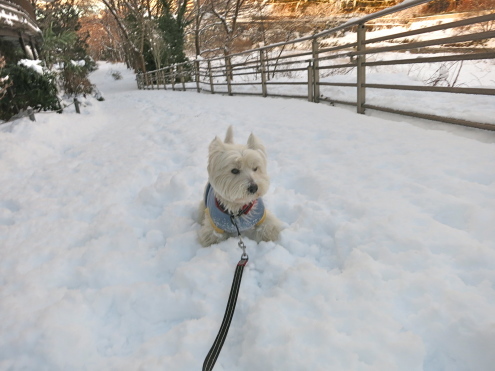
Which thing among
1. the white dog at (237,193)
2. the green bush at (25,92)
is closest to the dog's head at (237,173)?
the white dog at (237,193)

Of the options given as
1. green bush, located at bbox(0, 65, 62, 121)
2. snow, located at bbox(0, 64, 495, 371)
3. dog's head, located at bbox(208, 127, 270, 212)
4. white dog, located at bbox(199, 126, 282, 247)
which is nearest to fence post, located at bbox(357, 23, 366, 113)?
snow, located at bbox(0, 64, 495, 371)

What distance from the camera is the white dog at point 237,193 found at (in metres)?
2.28

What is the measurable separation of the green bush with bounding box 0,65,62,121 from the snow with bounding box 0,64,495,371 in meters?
3.78

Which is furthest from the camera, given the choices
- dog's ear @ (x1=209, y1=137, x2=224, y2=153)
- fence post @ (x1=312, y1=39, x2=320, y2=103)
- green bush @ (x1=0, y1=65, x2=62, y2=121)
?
fence post @ (x1=312, y1=39, x2=320, y2=103)

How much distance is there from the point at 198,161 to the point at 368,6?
2059 cm

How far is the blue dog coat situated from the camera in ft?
7.98

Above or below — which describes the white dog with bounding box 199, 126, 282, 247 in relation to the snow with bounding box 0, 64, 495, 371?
above

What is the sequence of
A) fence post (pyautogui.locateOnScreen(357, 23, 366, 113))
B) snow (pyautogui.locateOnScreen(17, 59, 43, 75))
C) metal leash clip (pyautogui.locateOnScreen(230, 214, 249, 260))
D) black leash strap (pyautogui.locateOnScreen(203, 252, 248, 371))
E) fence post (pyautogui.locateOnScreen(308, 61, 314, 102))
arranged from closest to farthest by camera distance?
black leash strap (pyautogui.locateOnScreen(203, 252, 248, 371))
metal leash clip (pyautogui.locateOnScreen(230, 214, 249, 260))
fence post (pyautogui.locateOnScreen(357, 23, 366, 113))
snow (pyautogui.locateOnScreen(17, 59, 43, 75))
fence post (pyautogui.locateOnScreen(308, 61, 314, 102))

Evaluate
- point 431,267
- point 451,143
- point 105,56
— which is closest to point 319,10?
point 451,143

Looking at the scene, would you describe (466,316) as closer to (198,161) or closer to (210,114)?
(198,161)

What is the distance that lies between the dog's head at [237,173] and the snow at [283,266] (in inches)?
17.9

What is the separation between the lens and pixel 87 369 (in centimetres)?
156

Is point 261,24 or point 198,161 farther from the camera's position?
point 261,24

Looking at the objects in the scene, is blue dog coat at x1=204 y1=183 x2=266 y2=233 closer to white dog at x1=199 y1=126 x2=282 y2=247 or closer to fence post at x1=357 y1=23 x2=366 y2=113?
white dog at x1=199 y1=126 x2=282 y2=247
